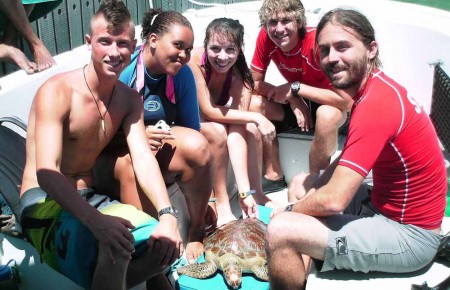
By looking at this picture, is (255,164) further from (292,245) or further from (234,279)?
(292,245)

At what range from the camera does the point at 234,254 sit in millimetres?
2564

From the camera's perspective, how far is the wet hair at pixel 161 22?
102 inches

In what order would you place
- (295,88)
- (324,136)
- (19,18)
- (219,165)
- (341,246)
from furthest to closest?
(19,18), (295,88), (324,136), (219,165), (341,246)

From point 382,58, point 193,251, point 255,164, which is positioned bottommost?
point 193,251

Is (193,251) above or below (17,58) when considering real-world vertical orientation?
below

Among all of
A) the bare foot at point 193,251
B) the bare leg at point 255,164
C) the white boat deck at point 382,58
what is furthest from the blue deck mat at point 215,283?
the bare leg at point 255,164

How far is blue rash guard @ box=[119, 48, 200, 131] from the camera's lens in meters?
2.67

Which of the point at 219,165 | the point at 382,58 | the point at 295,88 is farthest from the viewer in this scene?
the point at 382,58

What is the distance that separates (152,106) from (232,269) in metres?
0.80

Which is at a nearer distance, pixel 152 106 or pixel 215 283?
pixel 215 283

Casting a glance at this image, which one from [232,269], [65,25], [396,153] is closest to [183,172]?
[232,269]

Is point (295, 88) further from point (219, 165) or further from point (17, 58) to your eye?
point (17, 58)

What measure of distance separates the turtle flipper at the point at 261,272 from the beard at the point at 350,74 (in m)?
0.87

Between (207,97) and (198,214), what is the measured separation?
0.67m
